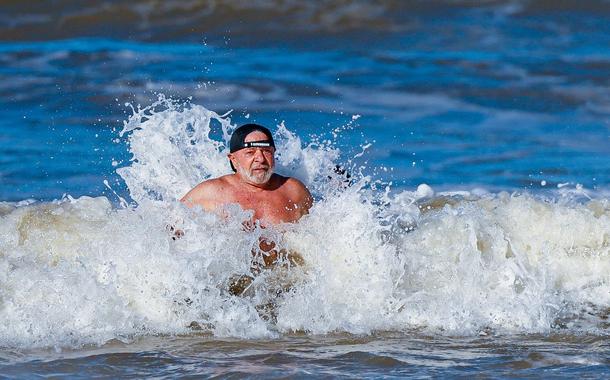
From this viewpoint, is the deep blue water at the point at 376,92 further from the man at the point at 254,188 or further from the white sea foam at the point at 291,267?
the man at the point at 254,188

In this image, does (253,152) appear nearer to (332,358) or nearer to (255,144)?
(255,144)

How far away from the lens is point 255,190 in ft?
26.0

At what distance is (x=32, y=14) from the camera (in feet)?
59.4

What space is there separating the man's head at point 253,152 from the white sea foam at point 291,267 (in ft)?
1.29

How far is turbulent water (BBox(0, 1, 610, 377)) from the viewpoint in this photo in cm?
630

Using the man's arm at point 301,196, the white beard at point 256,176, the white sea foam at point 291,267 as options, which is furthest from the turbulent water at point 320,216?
the white beard at point 256,176

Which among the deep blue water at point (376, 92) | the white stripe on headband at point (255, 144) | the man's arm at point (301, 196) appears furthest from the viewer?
the deep blue water at point (376, 92)

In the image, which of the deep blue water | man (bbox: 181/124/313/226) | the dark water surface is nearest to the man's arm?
man (bbox: 181/124/313/226)

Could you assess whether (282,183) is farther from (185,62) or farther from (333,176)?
(185,62)

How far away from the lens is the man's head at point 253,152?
7715 millimetres

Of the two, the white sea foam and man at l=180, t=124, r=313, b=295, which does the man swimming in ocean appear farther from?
the white sea foam

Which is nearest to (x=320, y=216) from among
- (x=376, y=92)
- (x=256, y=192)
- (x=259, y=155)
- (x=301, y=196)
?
(x=301, y=196)

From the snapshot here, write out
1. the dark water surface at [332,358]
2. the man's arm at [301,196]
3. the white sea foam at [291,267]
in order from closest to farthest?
the dark water surface at [332,358] → the white sea foam at [291,267] → the man's arm at [301,196]

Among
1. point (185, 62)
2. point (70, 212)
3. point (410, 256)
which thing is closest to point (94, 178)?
point (70, 212)
